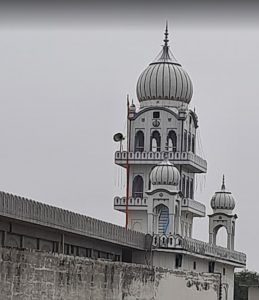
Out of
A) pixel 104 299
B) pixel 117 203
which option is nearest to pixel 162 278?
pixel 104 299

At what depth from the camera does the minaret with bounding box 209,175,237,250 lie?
160 ft

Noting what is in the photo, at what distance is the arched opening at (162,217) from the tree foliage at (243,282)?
18082 millimetres

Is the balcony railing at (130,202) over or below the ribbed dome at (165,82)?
below

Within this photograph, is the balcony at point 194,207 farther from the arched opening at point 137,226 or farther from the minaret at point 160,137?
the arched opening at point 137,226

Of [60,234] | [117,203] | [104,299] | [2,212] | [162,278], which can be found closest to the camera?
[2,212]

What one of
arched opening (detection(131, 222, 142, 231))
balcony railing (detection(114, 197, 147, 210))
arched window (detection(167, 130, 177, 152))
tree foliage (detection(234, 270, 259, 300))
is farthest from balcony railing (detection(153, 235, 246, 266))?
tree foliage (detection(234, 270, 259, 300))

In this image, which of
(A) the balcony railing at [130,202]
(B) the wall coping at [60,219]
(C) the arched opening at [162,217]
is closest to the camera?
(B) the wall coping at [60,219]

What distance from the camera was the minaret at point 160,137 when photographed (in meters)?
45.6

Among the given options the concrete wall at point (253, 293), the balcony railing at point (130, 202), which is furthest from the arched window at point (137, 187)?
the concrete wall at point (253, 293)

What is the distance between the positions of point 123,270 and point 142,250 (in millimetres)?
11038

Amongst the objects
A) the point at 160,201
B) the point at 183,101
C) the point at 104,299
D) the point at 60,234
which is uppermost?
the point at 183,101

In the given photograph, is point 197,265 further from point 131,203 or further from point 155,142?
point 155,142

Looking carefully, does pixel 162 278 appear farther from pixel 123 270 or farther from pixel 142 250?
pixel 142 250

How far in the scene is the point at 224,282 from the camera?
4700 centimetres
